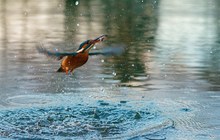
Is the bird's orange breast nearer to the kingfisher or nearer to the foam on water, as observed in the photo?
the kingfisher

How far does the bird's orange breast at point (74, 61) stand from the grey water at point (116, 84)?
830 mm

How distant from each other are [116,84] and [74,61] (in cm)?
361

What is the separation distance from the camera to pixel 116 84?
40.8 feet

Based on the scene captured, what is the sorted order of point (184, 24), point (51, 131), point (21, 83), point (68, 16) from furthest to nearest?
point (68, 16) < point (184, 24) < point (21, 83) < point (51, 131)

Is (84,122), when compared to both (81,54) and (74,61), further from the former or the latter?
(81,54)

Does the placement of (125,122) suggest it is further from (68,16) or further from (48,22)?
(68,16)

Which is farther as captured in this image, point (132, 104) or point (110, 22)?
point (110, 22)

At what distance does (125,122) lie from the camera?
9523mm

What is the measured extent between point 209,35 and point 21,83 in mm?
9583

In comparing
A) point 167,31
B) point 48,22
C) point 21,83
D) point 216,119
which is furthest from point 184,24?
point 216,119

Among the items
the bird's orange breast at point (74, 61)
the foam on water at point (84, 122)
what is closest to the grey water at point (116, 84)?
the foam on water at point (84, 122)

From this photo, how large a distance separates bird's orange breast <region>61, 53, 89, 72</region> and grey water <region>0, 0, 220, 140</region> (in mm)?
830

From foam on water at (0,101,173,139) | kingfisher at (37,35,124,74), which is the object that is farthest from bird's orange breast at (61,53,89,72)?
foam on water at (0,101,173,139)

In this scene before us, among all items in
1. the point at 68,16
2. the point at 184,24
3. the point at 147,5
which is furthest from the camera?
the point at 147,5
